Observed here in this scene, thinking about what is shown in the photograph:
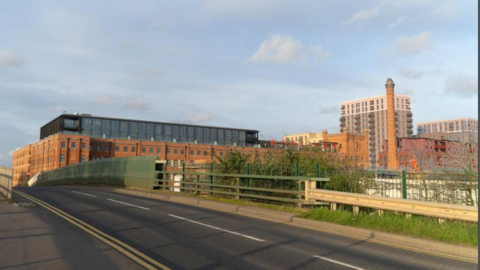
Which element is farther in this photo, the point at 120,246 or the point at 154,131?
the point at 154,131

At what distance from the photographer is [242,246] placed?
30.8ft

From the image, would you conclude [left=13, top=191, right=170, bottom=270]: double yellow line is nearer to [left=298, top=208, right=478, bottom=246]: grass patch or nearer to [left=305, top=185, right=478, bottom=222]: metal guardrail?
[left=298, top=208, right=478, bottom=246]: grass patch

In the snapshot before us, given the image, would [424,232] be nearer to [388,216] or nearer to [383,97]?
[388,216]

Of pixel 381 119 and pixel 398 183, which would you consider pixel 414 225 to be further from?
pixel 381 119

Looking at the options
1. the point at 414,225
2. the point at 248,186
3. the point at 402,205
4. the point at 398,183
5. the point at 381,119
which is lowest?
the point at 414,225

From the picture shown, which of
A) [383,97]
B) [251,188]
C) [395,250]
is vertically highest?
[383,97]

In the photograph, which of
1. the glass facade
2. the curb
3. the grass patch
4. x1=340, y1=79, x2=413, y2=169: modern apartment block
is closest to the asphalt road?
the curb

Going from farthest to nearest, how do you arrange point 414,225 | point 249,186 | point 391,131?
point 391,131 < point 249,186 < point 414,225

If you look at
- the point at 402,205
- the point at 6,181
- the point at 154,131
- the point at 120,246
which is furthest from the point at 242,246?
the point at 154,131

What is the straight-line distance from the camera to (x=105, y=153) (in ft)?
324

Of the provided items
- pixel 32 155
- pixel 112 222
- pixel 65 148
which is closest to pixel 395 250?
pixel 112 222

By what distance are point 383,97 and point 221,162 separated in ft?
596

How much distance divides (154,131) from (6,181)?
8944 centimetres

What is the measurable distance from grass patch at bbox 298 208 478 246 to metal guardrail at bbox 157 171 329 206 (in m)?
2.77
